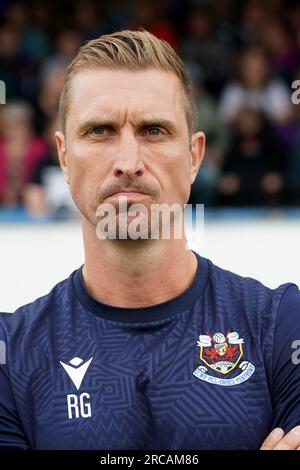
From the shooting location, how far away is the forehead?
121 inches

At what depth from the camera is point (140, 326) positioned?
10.3 ft

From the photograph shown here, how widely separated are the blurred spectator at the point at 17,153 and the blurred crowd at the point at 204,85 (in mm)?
11

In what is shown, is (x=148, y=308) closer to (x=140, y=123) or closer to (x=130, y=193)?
(x=130, y=193)

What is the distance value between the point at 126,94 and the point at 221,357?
87 centimetres

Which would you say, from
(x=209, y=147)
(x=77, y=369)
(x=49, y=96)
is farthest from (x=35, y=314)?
(x=49, y=96)

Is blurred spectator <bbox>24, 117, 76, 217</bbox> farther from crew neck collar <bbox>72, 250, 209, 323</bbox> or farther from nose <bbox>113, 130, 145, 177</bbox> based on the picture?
nose <bbox>113, 130, 145, 177</bbox>

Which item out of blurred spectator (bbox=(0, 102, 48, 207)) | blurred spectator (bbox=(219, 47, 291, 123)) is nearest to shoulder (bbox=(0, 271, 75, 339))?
blurred spectator (bbox=(0, 102, 48, 207))

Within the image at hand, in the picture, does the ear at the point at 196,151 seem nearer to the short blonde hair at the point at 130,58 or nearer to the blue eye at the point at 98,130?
the short blonde hair at the point at 130,58

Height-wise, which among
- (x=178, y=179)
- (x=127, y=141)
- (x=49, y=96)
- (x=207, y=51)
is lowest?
(x=178, y=179)

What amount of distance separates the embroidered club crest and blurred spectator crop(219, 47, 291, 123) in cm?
652

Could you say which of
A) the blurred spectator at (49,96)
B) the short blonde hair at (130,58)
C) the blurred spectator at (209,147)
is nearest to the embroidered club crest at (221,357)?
the short blonde hair at (130,58)

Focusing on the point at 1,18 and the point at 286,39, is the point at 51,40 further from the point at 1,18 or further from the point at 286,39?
the point at 286,39

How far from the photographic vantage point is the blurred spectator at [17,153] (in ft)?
27.5

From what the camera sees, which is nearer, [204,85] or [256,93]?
[256,93]
